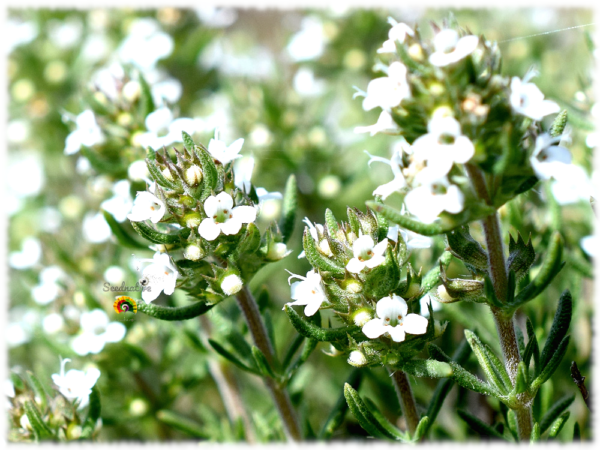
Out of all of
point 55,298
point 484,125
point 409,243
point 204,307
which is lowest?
point 55,298

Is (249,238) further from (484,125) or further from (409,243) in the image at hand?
(484,125)

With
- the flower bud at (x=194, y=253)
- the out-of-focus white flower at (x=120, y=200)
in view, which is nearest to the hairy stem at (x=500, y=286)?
the flower bud at (x=194, y=253)

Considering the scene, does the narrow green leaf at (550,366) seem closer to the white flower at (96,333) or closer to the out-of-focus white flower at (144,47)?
the white flower at (96,333)

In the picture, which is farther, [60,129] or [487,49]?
[60,129]

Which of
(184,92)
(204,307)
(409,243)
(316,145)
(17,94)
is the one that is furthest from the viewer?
(184,92)

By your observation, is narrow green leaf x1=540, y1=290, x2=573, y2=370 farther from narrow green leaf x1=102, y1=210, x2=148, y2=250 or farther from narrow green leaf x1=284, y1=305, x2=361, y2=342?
narrow green leaf x1=102, y1=210, x2=148, y2=250

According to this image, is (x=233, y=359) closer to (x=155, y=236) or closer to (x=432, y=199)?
(x=155, y=236)

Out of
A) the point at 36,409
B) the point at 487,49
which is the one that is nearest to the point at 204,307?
the point at 36,409

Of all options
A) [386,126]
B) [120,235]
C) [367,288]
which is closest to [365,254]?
[367,288]
